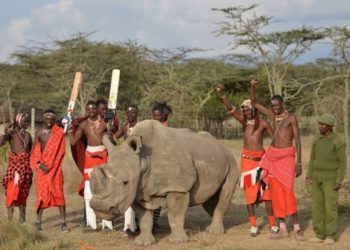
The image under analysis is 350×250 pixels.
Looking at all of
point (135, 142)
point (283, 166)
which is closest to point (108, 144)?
point (135, 142)

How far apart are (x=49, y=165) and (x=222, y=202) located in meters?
2.42

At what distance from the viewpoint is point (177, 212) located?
8.02m

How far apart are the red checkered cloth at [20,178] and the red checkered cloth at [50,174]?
0.55 ft

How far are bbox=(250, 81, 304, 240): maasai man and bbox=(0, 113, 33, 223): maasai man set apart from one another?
3292 millimetres

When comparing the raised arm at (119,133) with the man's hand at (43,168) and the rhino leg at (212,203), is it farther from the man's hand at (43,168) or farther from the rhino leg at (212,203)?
the rhino leg at (212,203)

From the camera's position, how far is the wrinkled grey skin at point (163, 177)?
7348 mm

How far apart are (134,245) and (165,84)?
2412 cm

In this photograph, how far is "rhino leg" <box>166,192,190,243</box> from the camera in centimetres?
798

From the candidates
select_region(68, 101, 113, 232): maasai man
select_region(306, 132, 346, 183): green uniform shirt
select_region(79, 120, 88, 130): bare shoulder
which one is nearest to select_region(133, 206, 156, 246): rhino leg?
select_region(68, 101, 113, 232): maasai man

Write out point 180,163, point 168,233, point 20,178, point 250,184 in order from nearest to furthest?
point 180,163
point 250,184
point 168,233
point 20,178

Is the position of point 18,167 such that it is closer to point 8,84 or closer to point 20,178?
point 20,178

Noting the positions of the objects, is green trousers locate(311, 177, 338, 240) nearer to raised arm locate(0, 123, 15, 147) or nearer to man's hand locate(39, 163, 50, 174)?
man's hand locate(39, 163, 50, 174)

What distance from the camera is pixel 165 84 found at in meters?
31.8

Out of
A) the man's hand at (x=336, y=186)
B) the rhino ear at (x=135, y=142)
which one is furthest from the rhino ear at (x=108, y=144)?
the man's hand at (x=336, y=186)
